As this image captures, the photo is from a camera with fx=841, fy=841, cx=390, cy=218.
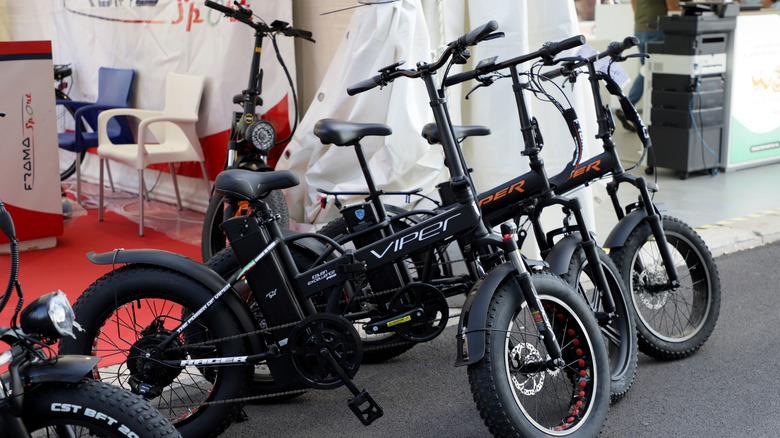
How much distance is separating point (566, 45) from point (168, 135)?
14.1 feet

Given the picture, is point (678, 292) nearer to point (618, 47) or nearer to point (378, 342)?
point (618, 47)

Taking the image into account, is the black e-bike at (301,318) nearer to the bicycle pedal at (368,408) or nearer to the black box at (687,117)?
the bicycle pedal at (368,408)

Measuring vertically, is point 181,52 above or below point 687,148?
above

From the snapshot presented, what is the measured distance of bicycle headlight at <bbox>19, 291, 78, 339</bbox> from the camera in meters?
2.00

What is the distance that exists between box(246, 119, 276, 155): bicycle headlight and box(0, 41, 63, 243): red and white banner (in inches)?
67.3

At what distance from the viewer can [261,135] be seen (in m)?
4.93

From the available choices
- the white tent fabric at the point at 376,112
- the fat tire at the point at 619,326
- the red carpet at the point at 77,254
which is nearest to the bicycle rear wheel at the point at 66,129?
the red carpet at the point at 77,254

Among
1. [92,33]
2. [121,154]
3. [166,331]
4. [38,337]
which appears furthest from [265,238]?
[92,33]

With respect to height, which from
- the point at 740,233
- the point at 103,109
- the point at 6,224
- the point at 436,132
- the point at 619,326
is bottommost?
the point at 740,233

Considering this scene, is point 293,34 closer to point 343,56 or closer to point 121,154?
point 343,56

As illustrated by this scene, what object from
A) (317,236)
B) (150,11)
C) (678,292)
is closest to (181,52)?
(150,11)

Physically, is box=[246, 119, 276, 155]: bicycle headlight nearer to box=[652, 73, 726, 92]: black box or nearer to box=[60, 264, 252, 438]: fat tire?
box=[60, 264, 252, 438]: fat tire

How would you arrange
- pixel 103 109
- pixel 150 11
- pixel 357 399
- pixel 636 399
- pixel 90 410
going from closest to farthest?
pixel 90 410, pixel 357 399, pixel 636 399, pixel 150 11, pixel 103 109

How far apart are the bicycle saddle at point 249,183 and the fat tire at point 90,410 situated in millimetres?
964
